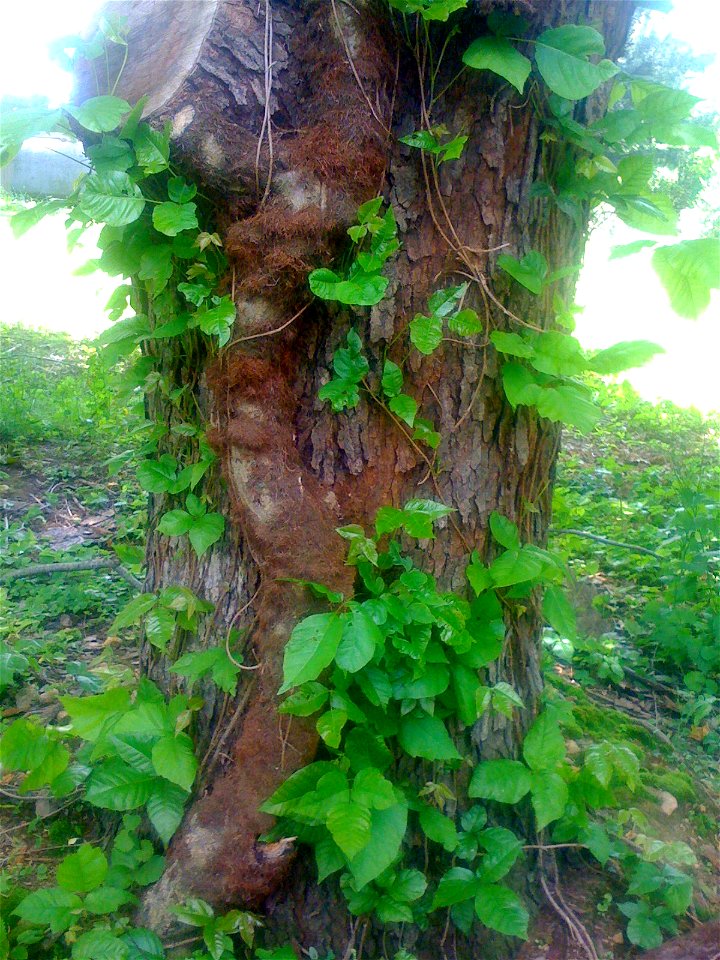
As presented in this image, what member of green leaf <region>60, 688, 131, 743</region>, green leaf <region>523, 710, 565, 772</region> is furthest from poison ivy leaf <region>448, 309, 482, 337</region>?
green leaf <region>60, 688, 131, 743</region>

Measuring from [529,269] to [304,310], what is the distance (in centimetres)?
58

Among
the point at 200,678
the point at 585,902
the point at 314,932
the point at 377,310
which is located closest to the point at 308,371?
the point at 377,310

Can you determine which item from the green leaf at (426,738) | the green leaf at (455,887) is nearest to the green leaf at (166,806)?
the green leaf at (426,738)

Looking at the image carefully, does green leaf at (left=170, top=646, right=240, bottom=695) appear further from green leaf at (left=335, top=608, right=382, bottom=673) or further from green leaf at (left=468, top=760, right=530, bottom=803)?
green leaf at (left=468, top=760, right=530, bottom=803)

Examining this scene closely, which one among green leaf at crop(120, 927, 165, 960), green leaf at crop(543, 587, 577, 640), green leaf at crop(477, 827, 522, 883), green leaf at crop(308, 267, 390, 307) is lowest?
green leaf at crop(120, 927, 165, 960)

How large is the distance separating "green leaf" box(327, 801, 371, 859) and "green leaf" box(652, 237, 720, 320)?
137 centimetres

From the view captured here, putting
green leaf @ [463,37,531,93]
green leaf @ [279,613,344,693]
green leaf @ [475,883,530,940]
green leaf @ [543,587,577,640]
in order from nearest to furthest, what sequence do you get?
green leaf @ [279,613,344,693], green leaf @ [463,37,531,93], green leaf @ [475,883,530,940], green leaf @ [543,587,577,640]

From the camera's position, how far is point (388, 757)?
1.67 meters

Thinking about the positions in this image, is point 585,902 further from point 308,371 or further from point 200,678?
point 308,371

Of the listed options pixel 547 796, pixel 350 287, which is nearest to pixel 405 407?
pixel 350 287

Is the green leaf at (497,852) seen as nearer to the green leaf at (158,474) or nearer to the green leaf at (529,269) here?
the green leaf at (158,474)

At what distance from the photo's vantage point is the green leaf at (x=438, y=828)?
168 centimetres

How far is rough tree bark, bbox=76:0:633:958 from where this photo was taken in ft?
5.31

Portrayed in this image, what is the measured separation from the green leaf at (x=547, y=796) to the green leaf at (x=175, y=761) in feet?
2.84
